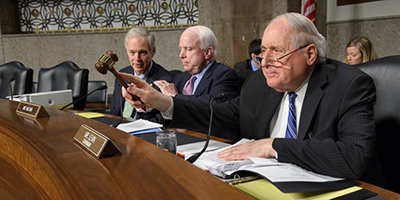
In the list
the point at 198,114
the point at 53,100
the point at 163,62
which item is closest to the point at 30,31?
the point at 163,62

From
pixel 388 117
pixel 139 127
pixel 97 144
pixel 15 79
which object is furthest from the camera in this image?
pixel 15 79

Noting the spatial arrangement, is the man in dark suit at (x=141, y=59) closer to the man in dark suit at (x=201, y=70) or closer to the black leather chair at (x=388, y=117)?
the man in dark suit at (x=201, y=70)

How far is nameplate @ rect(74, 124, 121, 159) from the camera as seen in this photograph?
1073 mm

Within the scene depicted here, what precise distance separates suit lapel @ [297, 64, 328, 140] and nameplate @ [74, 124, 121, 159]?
84 cm

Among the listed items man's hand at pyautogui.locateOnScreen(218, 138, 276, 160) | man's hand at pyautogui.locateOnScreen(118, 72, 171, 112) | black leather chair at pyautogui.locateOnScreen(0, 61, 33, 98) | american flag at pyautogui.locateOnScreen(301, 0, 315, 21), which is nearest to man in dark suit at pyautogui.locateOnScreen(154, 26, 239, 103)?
man's hand at pyautogui.locateOnScreen(118, 72, 171, 112)

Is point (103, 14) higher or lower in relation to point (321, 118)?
higher

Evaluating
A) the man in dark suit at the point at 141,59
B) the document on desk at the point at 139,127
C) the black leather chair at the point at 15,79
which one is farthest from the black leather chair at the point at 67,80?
the document on desk at the point at 139,127

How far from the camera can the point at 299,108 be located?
172 cm

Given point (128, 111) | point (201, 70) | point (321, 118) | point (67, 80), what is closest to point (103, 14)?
point (67, 80)

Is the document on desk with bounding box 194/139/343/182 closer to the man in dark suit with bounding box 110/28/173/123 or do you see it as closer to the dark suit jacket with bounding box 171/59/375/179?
the dark suit jacket with bounding box 171/59/375/179

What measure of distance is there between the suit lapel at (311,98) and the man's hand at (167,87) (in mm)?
1411

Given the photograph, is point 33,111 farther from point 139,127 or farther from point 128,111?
point 128,111

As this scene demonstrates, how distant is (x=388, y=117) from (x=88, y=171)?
1349 mm

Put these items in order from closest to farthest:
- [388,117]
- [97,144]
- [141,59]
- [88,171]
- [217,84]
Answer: [88,171] < [97,144] < [388,117] < [217,84] < [141,59]
